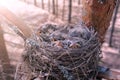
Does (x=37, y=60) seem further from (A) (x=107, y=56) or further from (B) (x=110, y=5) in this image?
(A) (x=107, y=56)

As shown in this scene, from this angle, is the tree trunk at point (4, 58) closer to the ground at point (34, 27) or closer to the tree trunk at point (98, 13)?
the ground at point (34, 27)

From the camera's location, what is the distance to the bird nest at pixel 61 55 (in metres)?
1.89

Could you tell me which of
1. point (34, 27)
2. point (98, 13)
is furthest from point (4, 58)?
point (98, 13)

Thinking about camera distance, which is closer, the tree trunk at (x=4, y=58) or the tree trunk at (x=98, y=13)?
the tree trunk at (x=98, y=13)

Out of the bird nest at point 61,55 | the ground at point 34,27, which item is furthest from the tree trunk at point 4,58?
the bird nest at point 61,55

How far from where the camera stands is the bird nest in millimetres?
1889

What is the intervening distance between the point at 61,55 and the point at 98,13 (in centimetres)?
56

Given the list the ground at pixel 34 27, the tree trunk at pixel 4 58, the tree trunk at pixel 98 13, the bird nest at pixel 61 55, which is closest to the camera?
the bird nest at pixel 61 55

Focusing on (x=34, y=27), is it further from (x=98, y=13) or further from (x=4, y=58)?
(x=98, y=13)

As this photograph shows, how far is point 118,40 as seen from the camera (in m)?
6.09

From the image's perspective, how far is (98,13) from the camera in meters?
2.22

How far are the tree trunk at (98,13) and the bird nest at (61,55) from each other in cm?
21

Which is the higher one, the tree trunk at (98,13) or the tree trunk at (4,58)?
the tree trunk at (98,13)

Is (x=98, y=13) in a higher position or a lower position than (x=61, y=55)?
higher
